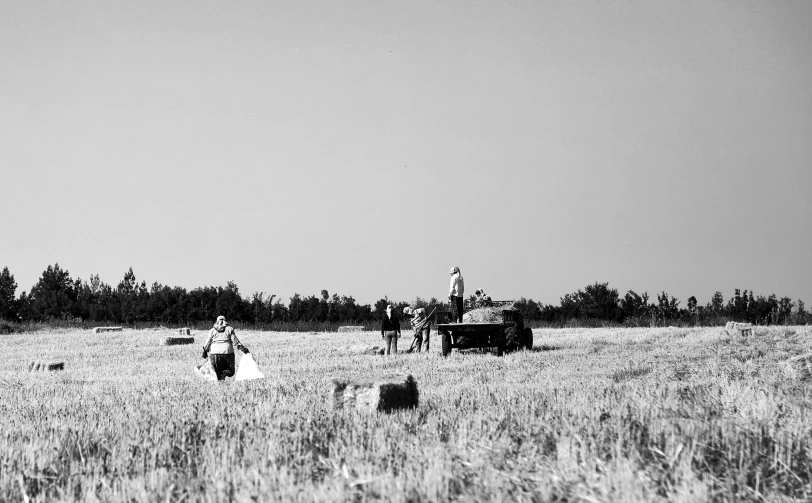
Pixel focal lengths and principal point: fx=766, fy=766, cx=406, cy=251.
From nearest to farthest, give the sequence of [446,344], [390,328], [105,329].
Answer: [446,344], [390,328], [105,329]

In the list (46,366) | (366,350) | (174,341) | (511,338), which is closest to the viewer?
(511,338)

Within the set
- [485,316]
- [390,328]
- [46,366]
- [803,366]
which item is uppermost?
[485,316]

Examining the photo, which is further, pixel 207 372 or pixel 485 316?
pixel 485 316

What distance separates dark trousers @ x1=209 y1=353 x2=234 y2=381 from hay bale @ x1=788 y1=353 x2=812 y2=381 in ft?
31.8

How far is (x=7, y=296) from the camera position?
94.1m

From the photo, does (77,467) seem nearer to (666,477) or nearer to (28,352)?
(666,477)

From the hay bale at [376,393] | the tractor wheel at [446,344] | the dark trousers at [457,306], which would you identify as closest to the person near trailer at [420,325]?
the tractor wheel at [446,344]

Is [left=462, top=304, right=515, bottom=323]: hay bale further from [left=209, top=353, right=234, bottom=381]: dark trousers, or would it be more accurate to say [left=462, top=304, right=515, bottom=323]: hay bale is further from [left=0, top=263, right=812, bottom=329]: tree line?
[left=0, top=263, right=812, bottom=329]: tree line

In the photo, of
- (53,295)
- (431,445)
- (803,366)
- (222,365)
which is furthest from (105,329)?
(53,295)

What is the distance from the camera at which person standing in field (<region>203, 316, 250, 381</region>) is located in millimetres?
14445

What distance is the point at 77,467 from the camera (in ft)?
18.6

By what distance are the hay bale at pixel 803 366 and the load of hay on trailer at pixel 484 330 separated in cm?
795

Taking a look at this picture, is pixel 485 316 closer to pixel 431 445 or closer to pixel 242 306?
pixel 431 445

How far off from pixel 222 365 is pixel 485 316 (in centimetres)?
762
